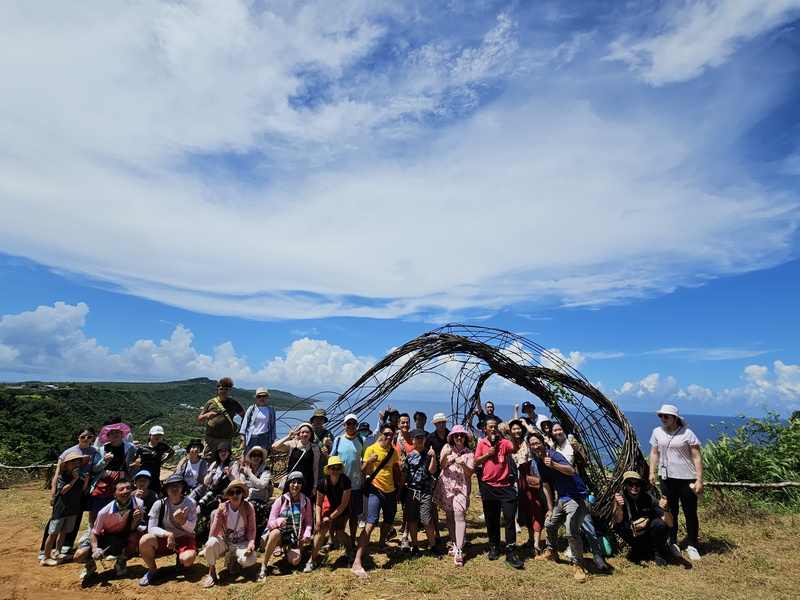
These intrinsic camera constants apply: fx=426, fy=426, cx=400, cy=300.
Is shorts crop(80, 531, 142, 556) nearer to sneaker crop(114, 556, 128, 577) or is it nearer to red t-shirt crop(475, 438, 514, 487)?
sneaker crop(114, 556, 128, 577)

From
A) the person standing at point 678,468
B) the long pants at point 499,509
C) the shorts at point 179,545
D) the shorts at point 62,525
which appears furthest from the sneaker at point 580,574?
the shorts at point 62,525

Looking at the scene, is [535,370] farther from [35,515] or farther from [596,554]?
[35,515]

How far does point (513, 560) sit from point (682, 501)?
2.38 m

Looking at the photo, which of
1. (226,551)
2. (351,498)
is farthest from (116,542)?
(351,498)

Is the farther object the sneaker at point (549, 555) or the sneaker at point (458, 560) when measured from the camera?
the sneaker at point (549, 555)

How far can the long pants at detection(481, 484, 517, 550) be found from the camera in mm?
5570

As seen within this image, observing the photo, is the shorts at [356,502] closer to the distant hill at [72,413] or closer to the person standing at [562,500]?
the distant hill at [72,413]

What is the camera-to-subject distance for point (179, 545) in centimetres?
530

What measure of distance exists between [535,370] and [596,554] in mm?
2846

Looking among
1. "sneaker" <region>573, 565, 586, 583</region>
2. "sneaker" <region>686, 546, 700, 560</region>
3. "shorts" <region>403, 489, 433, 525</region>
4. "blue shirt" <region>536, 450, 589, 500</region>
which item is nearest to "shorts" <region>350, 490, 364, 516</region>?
"shorts" <region>403, 489, 433, 525</region>

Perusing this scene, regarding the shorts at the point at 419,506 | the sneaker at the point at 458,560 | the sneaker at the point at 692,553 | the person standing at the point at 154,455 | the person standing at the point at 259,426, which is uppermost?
the person standing at the point at 259,426

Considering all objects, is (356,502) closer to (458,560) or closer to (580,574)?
(458,560)

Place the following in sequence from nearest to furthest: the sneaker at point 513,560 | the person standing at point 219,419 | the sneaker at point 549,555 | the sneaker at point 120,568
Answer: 1. the sneaker at point 120,568
2. the sneaker at point 513,560
3. the sneaker at point 549,555
4. the person standing at point 219,419

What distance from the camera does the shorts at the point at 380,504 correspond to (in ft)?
18.3
